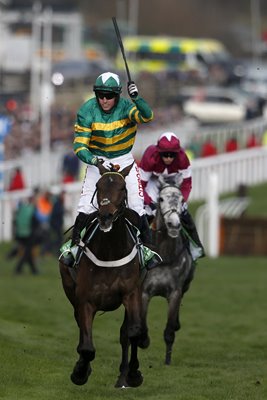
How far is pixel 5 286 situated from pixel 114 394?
11.6 m

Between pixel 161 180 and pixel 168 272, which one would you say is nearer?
pixel 161 180

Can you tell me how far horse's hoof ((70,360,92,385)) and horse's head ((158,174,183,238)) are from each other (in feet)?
7.55

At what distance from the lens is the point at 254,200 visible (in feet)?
114

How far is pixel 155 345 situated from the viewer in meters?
14.9

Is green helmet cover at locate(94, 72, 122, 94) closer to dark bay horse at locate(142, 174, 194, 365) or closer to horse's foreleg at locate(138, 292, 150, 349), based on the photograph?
dark bay horse at locate(142, 174, 194, 365)

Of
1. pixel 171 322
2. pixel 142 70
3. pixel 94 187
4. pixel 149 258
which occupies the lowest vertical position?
pixel 171 322

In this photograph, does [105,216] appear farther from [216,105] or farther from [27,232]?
[216,105]

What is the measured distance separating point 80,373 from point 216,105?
38.2 metres

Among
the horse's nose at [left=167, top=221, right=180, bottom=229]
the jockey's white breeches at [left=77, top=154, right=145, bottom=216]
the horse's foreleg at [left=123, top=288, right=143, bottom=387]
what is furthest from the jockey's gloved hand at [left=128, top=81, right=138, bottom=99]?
the horse's nose at [left=167, top=221, right=180, bottom=229]

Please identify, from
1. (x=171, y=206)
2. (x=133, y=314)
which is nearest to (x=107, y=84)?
(x=133, y=314)

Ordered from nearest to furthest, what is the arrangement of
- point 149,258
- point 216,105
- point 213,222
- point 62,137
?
point 149,258 → point 213,222 → point 62,137 → point 216,105

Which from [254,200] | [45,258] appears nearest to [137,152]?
[254,200]

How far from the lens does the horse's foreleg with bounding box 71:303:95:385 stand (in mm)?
10773

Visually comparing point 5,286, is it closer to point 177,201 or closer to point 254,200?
point 177,201
